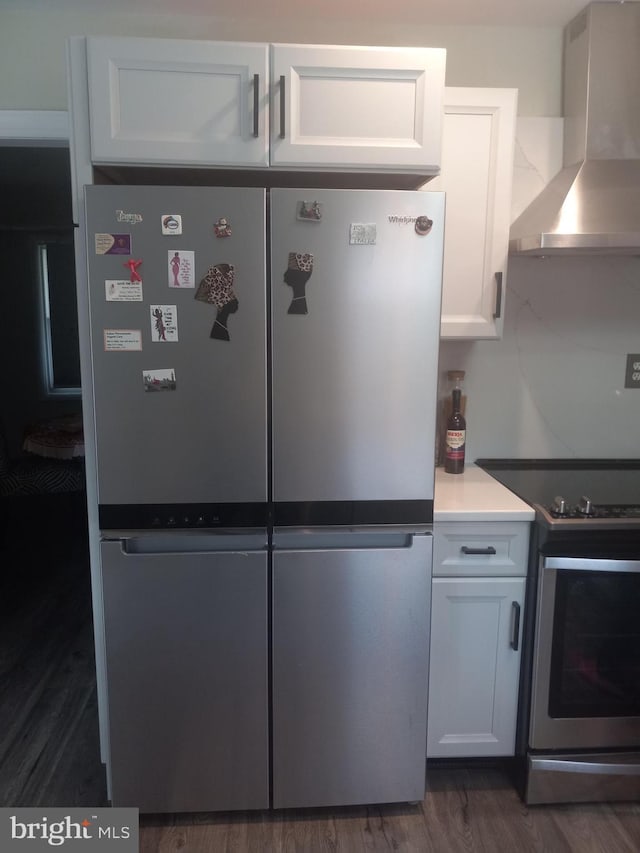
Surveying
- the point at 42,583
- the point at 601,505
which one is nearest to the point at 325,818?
the point at 601,505

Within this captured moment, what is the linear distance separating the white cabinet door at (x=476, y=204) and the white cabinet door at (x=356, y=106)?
330 millimetres

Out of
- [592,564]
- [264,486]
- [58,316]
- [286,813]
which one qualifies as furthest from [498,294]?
[58,316]

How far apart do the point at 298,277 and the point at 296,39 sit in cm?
103

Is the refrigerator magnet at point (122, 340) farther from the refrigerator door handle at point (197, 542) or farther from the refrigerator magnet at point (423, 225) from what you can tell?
the refrigerator magnet at point (423, 225)

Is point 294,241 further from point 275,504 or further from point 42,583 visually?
point 42,583

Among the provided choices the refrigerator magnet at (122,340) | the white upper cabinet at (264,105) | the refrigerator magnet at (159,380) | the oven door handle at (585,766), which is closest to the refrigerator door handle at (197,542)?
the refrigerator magnet at (159,380)

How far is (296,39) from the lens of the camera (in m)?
2.13

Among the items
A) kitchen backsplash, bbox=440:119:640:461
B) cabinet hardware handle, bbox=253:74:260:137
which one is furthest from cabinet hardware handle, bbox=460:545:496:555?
cabinet hardware handle, bbox=253:74:260:137

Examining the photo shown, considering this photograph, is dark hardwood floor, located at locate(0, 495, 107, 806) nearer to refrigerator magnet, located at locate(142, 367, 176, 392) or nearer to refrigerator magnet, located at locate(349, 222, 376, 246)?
refrigerator magnet, located at locate(142, 367, 176, 392)

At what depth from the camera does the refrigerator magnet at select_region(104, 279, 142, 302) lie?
5.31ft

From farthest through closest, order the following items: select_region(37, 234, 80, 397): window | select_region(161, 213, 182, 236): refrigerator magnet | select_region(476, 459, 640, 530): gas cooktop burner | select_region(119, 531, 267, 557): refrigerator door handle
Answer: select_region(37, 234, 80, 397): window
select_region(476, 459, 640, 530): gas cooktop burner
select_region(119, 531, 267, 557): refrigerator door handle
select_region(161, 213, 182, 236): refrigerator magnet

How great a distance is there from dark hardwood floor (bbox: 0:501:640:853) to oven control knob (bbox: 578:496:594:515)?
937 mm

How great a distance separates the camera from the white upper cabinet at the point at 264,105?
1.63 metres

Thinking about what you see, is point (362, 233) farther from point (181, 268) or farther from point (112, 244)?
point (112, 244)
